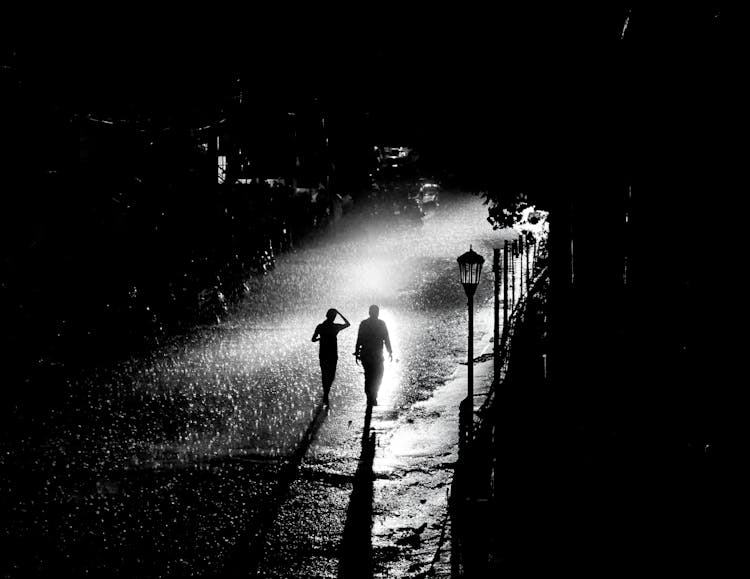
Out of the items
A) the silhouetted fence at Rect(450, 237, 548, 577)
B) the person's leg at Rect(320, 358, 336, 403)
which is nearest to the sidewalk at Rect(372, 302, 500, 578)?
the silhouetted fence at Rect(450, 237, 548, 577)

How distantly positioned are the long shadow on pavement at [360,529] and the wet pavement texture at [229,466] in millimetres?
22

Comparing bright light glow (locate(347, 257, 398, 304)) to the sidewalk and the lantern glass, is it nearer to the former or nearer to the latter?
the lantern glass

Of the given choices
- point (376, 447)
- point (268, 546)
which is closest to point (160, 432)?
point (376, 447)

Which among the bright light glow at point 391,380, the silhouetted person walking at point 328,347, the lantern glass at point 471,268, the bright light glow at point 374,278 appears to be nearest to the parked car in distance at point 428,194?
the bright light glow at point 374,278

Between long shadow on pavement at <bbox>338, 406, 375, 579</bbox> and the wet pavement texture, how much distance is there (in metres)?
0.02

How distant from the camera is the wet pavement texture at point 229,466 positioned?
7066 mm

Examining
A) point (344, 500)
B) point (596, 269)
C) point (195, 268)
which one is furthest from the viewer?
point (195, 268)

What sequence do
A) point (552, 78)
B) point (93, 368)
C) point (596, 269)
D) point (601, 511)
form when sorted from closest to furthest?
point (601, 511) → point (596, 269) → point (552, 78) → point (93, 368)

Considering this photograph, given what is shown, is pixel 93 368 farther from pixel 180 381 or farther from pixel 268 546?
pixel 268 546

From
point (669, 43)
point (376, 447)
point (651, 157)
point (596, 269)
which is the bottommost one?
point (376, 447)

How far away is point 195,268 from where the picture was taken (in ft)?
71.7

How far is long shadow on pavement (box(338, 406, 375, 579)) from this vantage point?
6809 mm

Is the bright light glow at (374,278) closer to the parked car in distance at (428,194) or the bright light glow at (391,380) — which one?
the bright light glow at (391,380)

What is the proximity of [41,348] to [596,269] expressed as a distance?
10.6m
